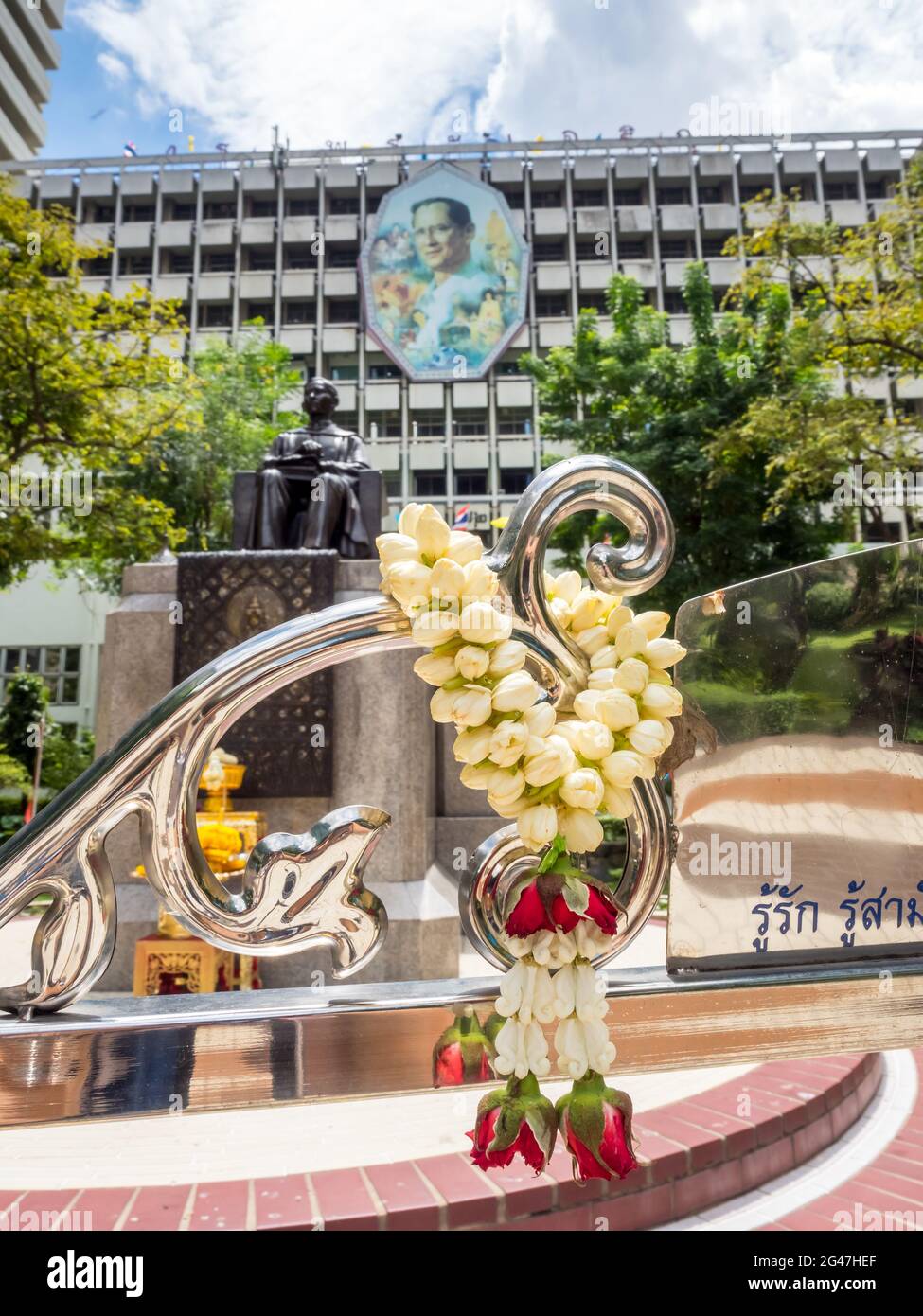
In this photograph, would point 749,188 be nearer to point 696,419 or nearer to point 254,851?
point 696,419

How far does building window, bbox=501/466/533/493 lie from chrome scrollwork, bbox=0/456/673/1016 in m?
28.9

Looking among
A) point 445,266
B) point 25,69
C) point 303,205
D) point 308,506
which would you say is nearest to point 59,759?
point 308,506

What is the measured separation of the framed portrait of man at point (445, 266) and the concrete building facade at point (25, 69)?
42.2ft

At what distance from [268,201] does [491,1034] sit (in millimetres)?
36208

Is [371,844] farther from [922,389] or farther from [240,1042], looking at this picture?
[922,389]

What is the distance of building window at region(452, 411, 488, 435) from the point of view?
97.9 ft

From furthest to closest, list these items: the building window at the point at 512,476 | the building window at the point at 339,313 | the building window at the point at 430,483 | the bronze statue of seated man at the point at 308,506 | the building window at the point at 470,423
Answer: the building window at the point at 339,313, the building window at the point at 470,423, the building window at the point at 430,483, the building window at the point at 512,476, the bronze statue of seated man at the point at 308,506

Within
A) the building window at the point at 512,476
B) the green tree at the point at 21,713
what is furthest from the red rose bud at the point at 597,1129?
the building window at the point at 512,476

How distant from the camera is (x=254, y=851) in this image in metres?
0.73

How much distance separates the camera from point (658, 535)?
0.83 metres

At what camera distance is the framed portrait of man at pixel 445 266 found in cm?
2614

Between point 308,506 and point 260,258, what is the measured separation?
29579 millimetres

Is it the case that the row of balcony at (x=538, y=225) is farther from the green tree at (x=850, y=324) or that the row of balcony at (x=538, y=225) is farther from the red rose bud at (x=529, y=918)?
the red rose bud at (x=529, y=918)
